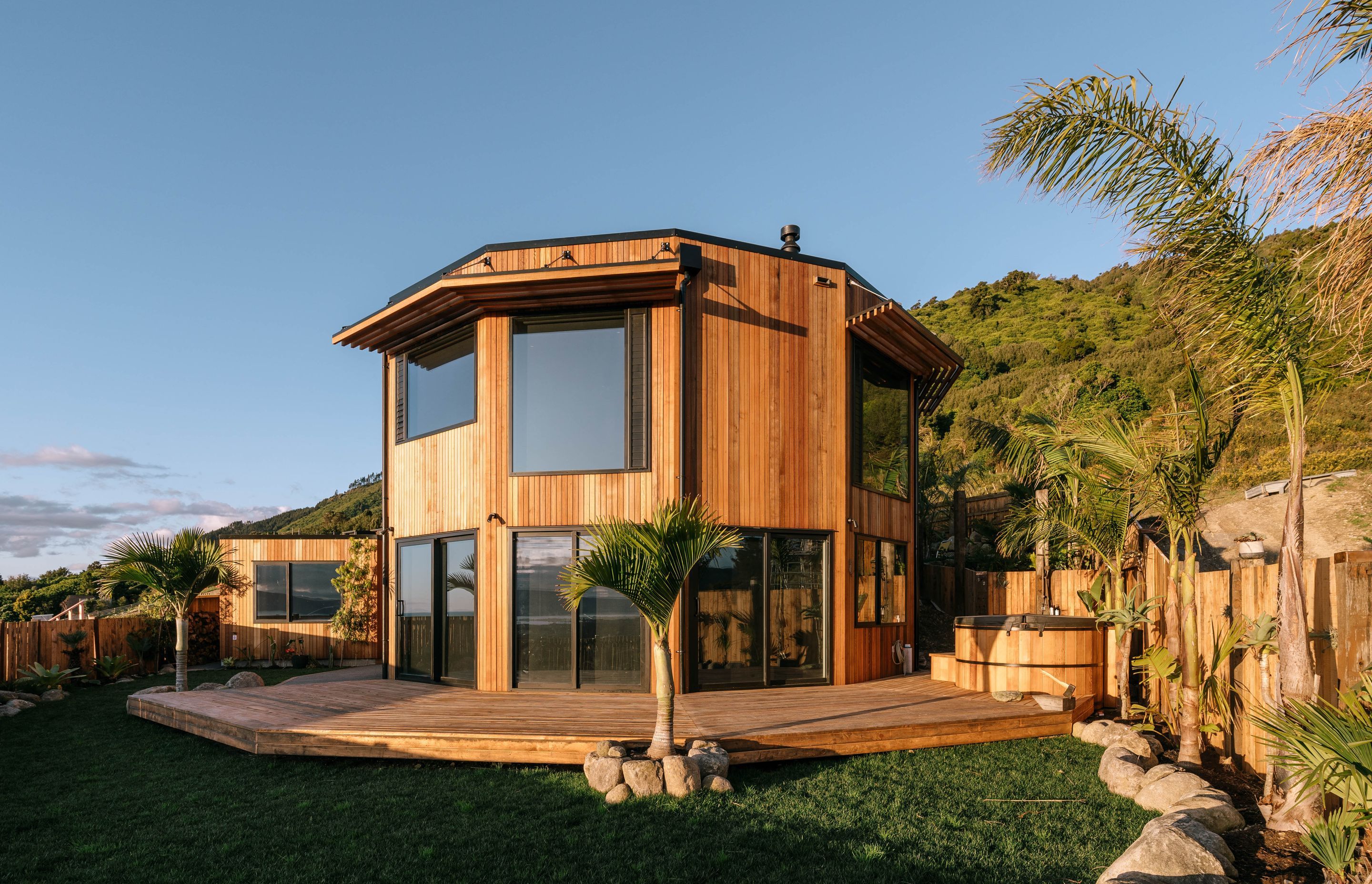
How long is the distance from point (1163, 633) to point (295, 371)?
1626 centimetres

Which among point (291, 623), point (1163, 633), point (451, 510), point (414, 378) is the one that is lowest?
point (291, 623)

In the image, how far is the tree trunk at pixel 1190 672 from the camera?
241 inches

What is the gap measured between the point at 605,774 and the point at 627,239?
5.98m

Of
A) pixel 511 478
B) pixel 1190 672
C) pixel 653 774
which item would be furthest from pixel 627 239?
pixel 1190 672

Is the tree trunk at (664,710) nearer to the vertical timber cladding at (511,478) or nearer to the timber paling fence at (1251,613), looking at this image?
Answer: the vertical timber cladding at (511,478)

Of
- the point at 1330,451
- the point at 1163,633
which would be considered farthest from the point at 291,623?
the point at 1330,451

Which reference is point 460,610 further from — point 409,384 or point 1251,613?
point 1251,613

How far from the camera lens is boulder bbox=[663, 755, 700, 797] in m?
5.59

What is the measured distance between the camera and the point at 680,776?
222 inches

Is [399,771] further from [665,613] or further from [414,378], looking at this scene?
[414,378]

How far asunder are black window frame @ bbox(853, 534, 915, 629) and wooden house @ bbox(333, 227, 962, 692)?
79 mm

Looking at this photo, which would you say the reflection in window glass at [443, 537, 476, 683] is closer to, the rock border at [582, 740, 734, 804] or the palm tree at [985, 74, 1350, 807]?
the rock border at [582, 740, 734, 804]

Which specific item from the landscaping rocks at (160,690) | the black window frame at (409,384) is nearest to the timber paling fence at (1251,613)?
the black window frame at (409,384)

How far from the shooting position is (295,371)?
16766 millimetres
